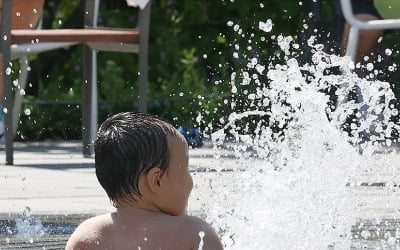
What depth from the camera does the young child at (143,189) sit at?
7.53ft

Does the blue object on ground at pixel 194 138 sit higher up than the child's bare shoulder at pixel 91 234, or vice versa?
the child's bare shoulder at pixel 91 234

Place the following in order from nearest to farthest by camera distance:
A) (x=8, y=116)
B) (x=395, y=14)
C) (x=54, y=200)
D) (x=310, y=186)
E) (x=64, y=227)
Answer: (x=310, y=186) → (x=64, y=227) → (x=54, y=200) → (x=8, y=116) → (x=395, y=14)

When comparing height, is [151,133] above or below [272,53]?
above

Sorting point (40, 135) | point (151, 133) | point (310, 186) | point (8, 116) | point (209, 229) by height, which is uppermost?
point (151, 133)

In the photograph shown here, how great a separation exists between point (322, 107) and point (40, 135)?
4.00 m

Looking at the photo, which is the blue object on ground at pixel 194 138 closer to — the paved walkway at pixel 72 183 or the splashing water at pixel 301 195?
the paved walkway at pixel 72 183

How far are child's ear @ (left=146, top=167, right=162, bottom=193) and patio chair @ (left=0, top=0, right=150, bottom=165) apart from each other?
367cm

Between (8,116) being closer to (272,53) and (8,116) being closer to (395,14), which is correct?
(395,14)

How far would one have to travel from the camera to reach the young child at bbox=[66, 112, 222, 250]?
90.4 inches

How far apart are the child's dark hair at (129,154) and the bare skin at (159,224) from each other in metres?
0.02

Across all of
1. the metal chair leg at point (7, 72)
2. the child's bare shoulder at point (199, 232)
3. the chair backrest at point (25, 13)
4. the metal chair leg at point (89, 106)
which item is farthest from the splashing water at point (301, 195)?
the chair backrest at point (25, 13)

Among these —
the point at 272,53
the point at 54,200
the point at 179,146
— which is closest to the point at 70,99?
the point at 272,53

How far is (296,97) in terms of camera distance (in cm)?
391

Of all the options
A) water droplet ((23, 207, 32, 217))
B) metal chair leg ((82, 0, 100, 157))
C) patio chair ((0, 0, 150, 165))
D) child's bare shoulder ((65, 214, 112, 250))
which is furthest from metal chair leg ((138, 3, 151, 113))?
child's bare shoulder ((65, 214, 112, 250))
